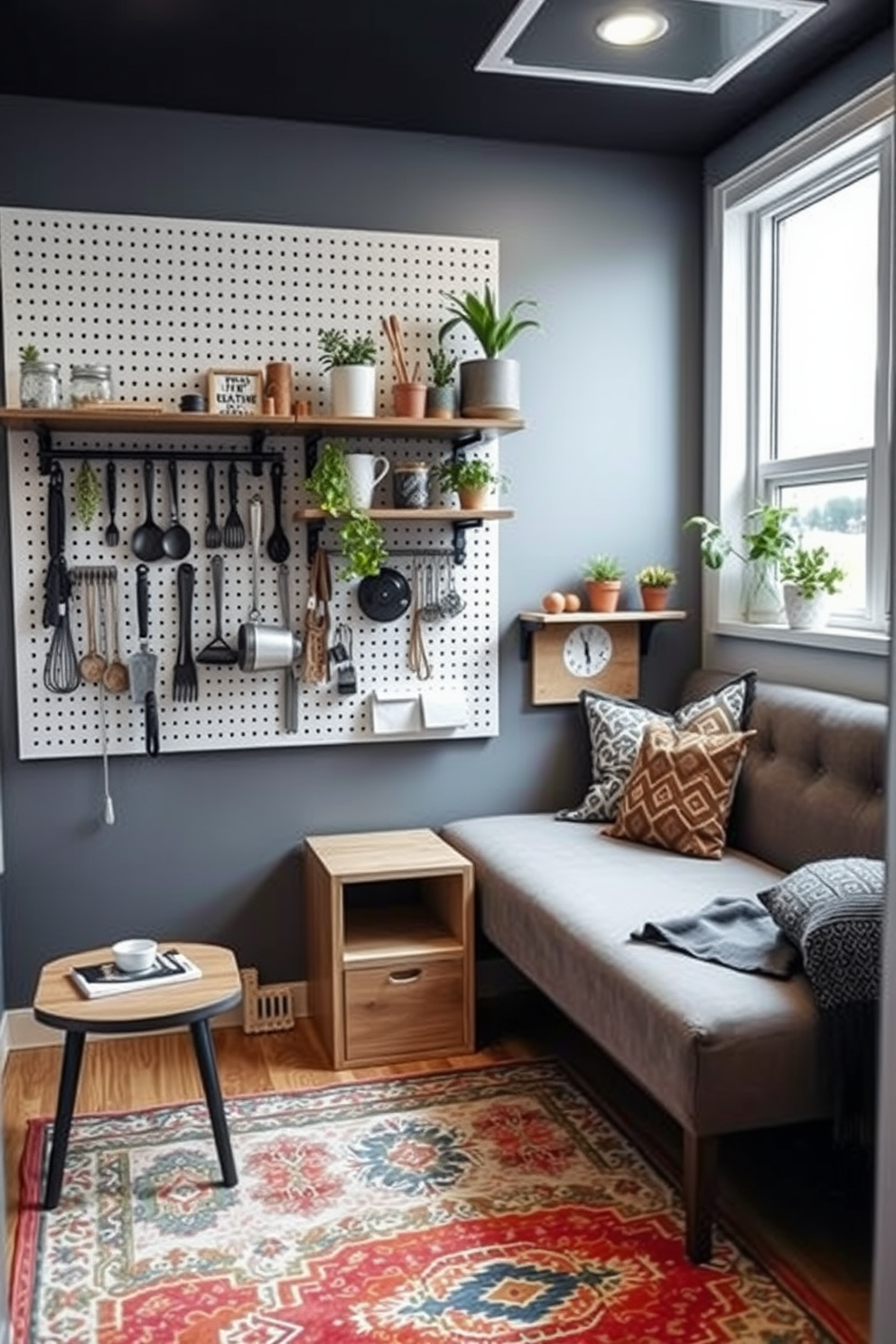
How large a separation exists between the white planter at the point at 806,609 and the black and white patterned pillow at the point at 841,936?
103cm

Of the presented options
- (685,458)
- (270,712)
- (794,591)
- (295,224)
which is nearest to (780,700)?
(794,591)

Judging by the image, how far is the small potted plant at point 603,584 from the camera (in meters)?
3.43

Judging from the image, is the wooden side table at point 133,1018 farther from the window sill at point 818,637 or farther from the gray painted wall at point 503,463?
the window sill at point 818,637

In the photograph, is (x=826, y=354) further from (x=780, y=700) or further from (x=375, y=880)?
(x=375, y=880)

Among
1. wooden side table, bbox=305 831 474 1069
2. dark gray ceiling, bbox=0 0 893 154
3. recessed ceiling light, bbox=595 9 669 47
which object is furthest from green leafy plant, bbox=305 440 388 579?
recessed ceiling light, bbox=595 9 669 47

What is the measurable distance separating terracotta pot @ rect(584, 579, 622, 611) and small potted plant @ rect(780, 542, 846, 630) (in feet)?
1.61

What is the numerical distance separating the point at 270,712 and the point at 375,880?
56 centimetres

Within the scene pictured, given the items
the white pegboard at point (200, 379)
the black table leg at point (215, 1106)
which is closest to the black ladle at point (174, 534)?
the white pegboard at point (200, 379)

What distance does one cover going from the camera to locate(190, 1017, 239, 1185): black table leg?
240 cm

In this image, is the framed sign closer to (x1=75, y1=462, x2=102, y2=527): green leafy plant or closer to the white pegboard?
the white pegboard

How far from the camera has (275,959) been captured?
3.35m

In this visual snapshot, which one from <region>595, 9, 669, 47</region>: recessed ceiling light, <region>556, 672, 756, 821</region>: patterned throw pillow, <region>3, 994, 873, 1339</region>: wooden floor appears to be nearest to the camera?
<region>3, 994, 873, 1339</region>: wooden floor

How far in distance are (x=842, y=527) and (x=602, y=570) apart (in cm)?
66

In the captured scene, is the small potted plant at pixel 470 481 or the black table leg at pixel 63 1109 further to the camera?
the small potted plant at pixel 470 481
